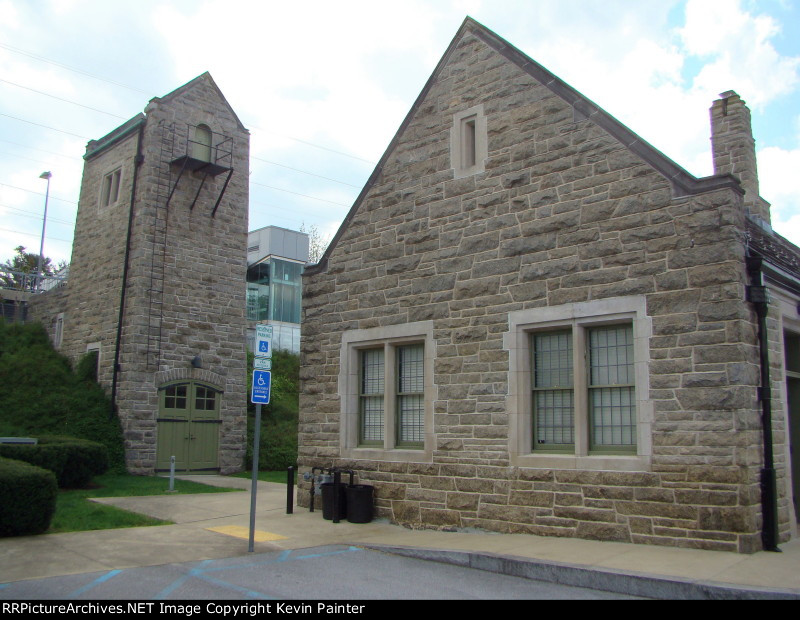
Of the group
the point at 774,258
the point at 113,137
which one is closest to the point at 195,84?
the point at 113,137

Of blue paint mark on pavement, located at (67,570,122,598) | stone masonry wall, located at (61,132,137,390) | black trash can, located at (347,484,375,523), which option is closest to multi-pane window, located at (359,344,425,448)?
black trash can, located at (347,484,375,523)

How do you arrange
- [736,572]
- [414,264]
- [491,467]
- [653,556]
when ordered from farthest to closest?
[414,264]
[491,467]
[653,556]
[736,572]

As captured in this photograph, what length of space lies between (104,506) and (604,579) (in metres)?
9.36

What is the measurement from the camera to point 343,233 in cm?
1337

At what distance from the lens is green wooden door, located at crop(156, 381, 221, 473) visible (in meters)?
20.1

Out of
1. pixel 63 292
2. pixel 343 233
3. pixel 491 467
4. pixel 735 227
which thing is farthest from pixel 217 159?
pixel 735 227

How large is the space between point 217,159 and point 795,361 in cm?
1667

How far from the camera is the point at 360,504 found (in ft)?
38.6

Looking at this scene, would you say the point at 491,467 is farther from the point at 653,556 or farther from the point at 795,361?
the point at 795,361

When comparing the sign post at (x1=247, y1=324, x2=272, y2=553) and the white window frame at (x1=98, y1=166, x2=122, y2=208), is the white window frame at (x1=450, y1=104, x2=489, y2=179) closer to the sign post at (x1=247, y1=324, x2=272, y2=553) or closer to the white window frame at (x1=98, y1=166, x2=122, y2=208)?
the sign post at (x1=247, y1=324, x2=272, y2=553)

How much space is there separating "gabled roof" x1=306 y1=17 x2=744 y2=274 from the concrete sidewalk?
4.47m

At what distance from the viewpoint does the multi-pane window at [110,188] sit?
22094 mm

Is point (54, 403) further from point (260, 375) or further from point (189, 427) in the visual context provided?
point (260, 375)

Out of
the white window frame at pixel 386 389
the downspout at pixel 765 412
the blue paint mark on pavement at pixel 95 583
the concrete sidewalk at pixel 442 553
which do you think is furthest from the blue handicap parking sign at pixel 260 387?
the downspout at pixel 765 412
